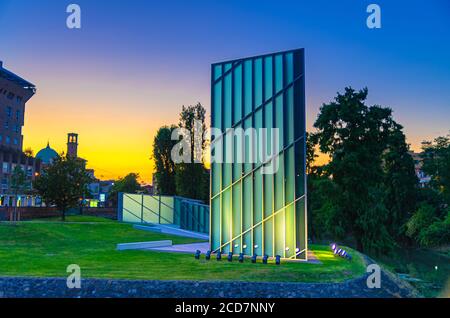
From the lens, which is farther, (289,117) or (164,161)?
(164,161)

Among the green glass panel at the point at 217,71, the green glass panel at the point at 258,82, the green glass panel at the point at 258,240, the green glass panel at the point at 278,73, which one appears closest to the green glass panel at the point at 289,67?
the green glass panel at the point at 278,73

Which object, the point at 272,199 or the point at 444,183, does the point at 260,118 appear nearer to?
the point at 272,199

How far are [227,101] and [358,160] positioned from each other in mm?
19133

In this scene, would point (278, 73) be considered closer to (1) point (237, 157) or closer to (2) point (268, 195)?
(1) point (237, 157)

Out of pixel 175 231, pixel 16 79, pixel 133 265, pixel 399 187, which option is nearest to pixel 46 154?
pixel 16 79

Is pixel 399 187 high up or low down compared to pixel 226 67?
down

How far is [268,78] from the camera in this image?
2592cm

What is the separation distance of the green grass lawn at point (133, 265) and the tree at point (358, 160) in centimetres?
1021

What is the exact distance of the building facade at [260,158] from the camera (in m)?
24.8

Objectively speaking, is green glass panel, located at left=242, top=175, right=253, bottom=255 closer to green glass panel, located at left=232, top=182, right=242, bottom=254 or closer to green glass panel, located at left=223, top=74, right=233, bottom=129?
green glass panel, located at left=232, top=182, right=242, bottom=254

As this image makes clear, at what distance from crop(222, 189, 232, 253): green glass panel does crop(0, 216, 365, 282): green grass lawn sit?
2194 mm

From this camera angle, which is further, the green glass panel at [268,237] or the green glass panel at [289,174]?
the green glass panel at [268,237]

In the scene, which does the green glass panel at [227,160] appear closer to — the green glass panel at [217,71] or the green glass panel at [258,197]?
the green glass panel at [258,197]
